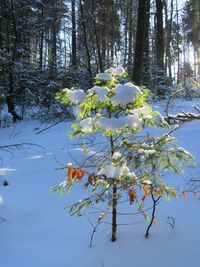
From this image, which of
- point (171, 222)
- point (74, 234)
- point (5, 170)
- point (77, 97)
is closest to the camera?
point (77, 97)

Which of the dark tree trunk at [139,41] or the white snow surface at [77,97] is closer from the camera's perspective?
the white snow surface at [77,97]

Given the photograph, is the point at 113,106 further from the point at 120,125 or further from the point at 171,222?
the point at 171,222

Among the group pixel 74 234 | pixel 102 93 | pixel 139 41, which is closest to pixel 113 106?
pixel 102 93

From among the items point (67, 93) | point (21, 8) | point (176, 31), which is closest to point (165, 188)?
point (67, 93)

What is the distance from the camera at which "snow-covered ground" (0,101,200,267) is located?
388cm

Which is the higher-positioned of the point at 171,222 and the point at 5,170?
the point at 5,170

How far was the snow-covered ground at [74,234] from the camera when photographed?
3877mm

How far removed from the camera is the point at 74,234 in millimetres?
4387

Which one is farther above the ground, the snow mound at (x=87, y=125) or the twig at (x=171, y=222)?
the snow mound at (x=87, y=125)

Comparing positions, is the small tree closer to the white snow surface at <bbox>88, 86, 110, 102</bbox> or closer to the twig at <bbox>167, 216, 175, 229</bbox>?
the white snow surface at <bbox>88, 86, 110, 102</bbox>

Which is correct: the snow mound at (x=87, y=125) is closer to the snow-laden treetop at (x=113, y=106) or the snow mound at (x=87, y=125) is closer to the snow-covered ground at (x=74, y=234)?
the snow-laden treetop at (x=113, y=106)

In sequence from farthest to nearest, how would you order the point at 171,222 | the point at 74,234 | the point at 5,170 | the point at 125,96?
Answer: the point at 5,170 < the point at 171,222 < the point at 74,234 < the point at 125,96

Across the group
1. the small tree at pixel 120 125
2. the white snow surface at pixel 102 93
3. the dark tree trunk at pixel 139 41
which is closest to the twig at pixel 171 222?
the small tree at pixel 120 125

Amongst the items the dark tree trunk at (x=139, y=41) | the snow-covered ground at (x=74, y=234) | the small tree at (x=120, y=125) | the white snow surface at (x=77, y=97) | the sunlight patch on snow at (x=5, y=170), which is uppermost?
the dark tree trunk at (x=139, y=41)
